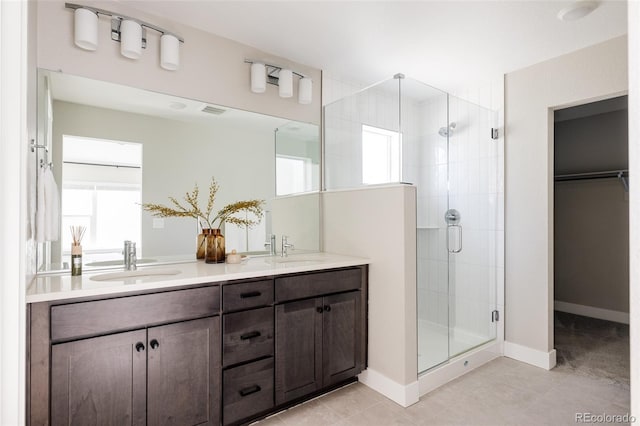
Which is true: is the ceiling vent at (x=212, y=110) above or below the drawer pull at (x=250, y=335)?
above

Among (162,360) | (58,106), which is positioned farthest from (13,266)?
(58,106)

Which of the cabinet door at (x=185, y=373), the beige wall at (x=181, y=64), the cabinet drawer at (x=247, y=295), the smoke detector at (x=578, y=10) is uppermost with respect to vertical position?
the smoke detector at (x=578, y=10)

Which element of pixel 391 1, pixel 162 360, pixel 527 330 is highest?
pixel 391 1

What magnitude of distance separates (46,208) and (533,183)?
129 inches

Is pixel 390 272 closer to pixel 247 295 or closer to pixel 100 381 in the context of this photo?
pixel 247 295

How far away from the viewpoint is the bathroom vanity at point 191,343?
147 centimetres

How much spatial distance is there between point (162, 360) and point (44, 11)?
6.31 feet

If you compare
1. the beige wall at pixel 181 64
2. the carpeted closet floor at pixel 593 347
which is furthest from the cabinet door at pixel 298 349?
the carpeted closet floor at pixel 593 347

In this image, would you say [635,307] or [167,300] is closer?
[635,307]

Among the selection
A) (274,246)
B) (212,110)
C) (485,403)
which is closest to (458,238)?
(485,403)

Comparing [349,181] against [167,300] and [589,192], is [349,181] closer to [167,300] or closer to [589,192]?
[167,300]

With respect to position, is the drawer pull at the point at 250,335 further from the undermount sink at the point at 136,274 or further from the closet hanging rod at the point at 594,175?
the closet hanging rod at the point at 594,175

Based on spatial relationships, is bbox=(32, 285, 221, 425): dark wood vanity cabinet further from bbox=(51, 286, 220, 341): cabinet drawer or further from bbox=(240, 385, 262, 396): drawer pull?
bbox=(240, 385, 262, 396): drawer pull

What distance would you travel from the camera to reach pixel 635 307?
→ 1.61 ft
